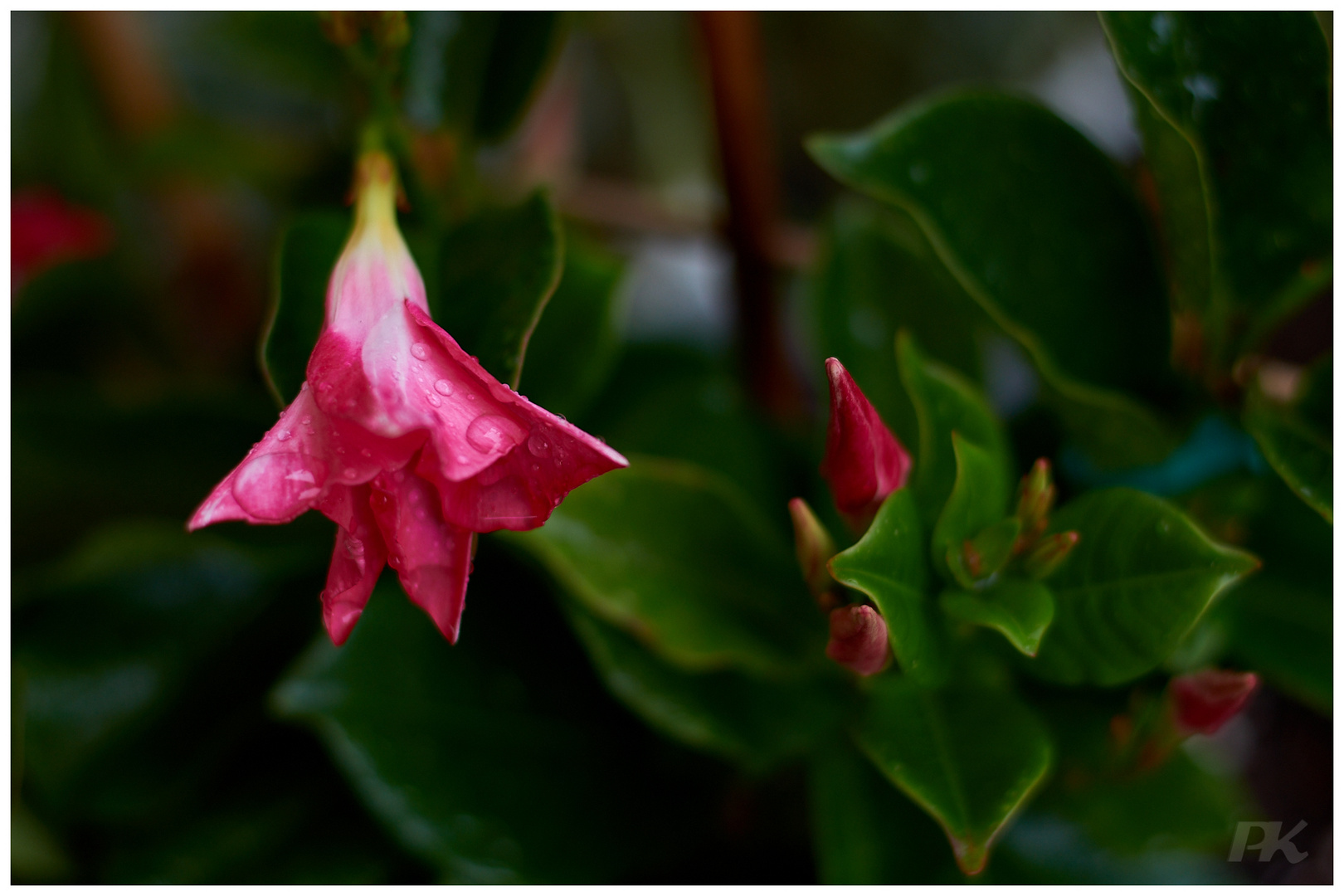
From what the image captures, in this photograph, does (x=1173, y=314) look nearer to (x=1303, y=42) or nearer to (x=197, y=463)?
(x=1303, y=42)

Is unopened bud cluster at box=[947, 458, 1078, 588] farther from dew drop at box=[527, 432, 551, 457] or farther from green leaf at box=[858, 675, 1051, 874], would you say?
dew drop at box=[527, 432, 551, 457]

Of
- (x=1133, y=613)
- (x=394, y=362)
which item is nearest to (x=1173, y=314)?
(x=1133, y=613)

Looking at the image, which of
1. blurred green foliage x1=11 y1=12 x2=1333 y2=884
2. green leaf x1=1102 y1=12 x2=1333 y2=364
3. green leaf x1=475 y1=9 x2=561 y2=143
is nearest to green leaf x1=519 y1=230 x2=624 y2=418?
blurred green foliage x1=11 y1=12 x2=1333 y2=884

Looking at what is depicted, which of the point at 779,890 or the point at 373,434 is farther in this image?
the point at 779,890

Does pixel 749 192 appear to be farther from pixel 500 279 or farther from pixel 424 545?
pixel 424 545

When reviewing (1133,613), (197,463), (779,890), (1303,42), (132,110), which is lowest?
(779,890)

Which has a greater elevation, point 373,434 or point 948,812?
point 373,434

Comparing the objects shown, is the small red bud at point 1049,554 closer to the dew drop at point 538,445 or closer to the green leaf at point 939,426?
the green leaf at point 939,426
